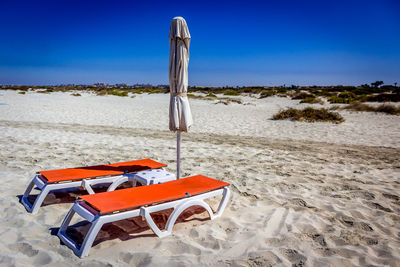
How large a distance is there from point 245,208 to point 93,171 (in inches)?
82.1

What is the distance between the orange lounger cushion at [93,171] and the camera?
3.57 m

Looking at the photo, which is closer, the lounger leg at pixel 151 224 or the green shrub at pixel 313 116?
the lounger leg at pixel 151 224

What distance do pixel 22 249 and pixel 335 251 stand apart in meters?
2.96

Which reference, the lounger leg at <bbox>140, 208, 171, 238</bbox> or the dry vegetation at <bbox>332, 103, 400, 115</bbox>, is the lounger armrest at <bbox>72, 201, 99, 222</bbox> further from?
the dry vegetation at <bbox>332, 103, 400, 115</bbox>

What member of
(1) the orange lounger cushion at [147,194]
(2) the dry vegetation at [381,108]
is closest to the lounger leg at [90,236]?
(1) the orange lounger cushion at [147,194]

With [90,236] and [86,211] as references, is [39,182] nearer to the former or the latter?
[86,211]

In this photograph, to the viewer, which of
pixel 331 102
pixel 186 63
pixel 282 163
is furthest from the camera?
pixel 331 102

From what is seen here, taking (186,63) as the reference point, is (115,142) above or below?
below

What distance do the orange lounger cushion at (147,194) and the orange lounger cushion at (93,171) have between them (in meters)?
0.76

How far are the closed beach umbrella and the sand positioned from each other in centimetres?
123

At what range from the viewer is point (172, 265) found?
250cm

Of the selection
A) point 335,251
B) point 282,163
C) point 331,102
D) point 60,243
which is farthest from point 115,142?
point 331,102

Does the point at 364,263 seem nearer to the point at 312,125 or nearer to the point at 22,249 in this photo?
the point at 22,249

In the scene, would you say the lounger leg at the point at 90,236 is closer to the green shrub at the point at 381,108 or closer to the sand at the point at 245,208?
the sand at the point at 245,208
